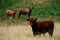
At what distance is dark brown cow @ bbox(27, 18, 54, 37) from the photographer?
26.9 ft

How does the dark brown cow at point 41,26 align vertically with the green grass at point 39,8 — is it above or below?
above

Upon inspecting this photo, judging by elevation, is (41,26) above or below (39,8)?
A: above

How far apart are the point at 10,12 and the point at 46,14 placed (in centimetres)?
181

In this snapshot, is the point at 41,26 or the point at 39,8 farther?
the point at 39,8

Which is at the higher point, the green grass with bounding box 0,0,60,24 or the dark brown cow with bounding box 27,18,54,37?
the dark brown cow with bounding box 27,18,54,37

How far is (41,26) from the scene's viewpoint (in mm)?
8242

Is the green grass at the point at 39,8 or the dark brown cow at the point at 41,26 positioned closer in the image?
the dark brown cow at the point at 41,26

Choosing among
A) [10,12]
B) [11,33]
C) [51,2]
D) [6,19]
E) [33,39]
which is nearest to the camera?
[33,39]

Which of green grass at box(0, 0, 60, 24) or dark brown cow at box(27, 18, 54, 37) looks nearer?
dark brown cow at box(27, 18, 54, 37)

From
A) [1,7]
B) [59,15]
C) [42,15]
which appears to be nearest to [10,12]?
[1,7]

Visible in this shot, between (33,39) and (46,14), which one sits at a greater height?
(33,39)

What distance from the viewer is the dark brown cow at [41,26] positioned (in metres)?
8.21

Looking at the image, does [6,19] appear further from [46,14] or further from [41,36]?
[41,36]

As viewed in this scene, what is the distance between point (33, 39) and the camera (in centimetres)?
771
